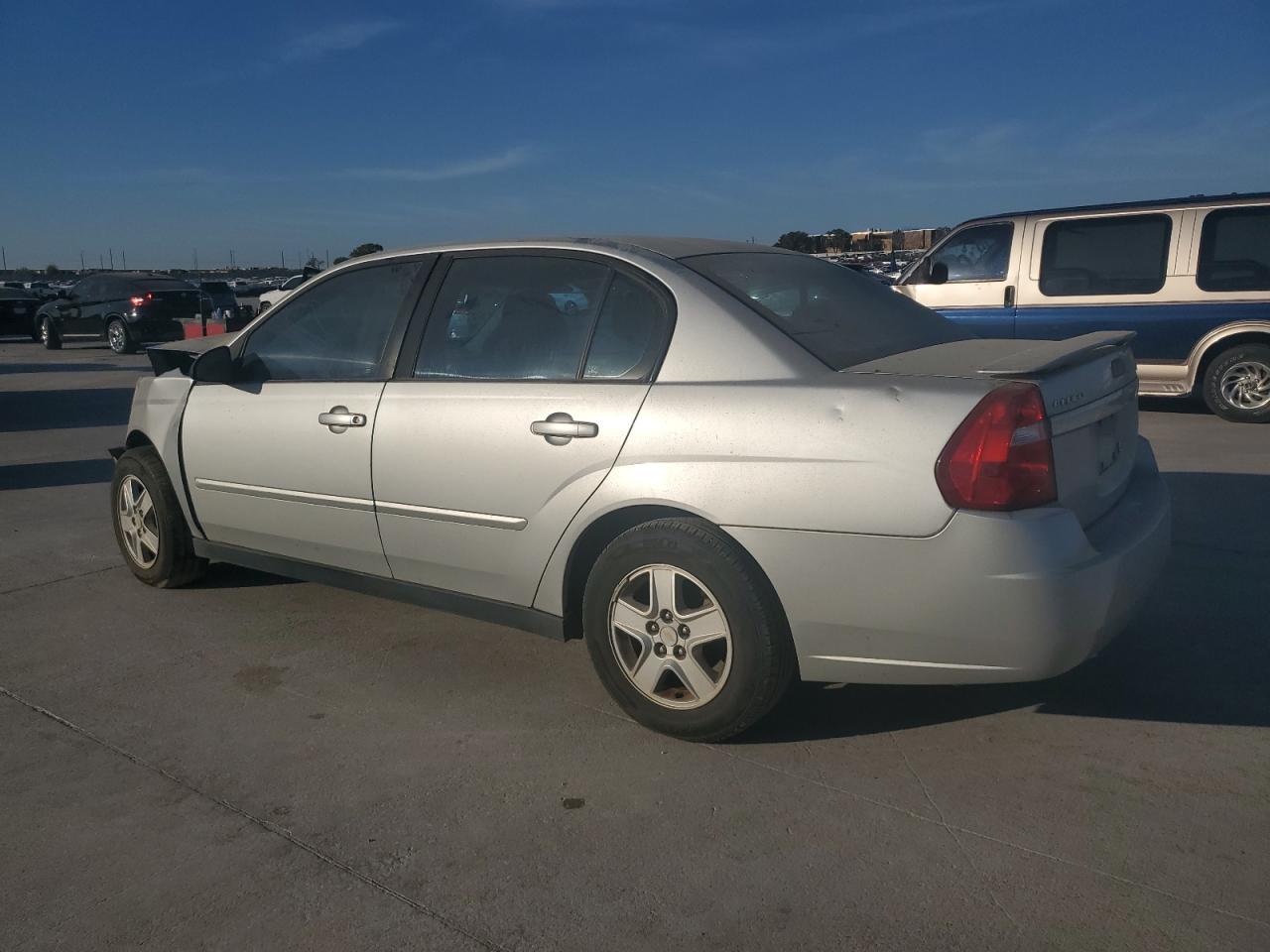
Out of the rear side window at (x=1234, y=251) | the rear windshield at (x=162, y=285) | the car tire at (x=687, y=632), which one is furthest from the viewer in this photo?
the rear windshield at (x=162, y=285)

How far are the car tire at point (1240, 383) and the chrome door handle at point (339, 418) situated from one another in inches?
330

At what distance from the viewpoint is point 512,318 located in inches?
153

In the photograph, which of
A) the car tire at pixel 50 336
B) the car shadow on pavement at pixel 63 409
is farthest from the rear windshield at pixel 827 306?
the car tire at pixel 50 336

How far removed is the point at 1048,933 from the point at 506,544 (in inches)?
79.5

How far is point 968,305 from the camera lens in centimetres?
1062

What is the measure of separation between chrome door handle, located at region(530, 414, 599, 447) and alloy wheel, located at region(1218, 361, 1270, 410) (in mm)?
8226

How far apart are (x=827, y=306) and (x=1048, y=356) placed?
824 millimetres

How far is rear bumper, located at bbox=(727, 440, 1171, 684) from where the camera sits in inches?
113

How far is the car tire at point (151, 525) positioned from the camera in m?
4.93

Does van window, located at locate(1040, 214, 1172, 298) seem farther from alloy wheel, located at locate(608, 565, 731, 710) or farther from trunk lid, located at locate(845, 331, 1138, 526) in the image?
alloy wheel, located at locate(608, 565, 731, 710)

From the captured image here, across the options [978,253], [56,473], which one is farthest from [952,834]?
[978,253]

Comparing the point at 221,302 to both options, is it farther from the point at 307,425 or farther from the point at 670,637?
the point at 670,637

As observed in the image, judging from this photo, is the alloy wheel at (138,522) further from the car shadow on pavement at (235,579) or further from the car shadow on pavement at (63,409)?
the car shadow on pavement at (63,409)

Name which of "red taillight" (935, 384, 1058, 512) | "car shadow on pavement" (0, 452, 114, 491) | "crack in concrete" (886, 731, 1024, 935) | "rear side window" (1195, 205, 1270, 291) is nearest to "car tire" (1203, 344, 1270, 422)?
"rear side window" (1195, 205, 1270, 291)
